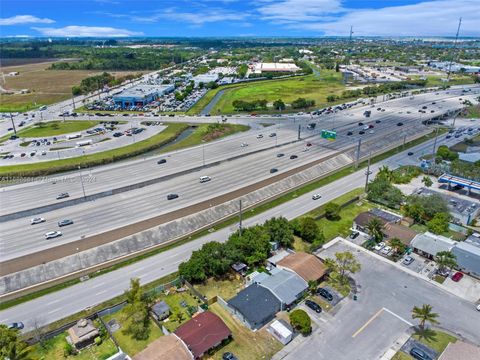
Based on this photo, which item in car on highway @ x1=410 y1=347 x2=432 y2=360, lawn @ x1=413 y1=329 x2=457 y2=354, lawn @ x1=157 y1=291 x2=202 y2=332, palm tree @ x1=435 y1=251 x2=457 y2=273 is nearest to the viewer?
car on highway @ x1=410 y1=347 x2=432 y2=360

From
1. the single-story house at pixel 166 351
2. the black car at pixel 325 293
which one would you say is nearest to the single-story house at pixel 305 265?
the black car at pixel 325 293

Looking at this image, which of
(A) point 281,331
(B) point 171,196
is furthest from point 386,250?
(B) point 171,196

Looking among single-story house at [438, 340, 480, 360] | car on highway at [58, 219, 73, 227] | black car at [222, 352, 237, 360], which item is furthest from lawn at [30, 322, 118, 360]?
single-story house at [438, 340, 480, 360]

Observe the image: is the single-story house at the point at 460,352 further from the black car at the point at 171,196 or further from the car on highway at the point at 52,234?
the car on highway at the point at 52,234

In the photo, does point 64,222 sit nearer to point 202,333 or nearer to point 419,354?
point 202,333

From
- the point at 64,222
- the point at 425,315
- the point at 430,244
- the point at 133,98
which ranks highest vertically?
the point at 133,98

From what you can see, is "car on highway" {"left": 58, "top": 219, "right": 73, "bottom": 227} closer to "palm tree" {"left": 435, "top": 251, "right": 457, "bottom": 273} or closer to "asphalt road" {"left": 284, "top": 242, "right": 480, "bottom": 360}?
"asphalt road" {"left": 284, "top": 242, "right": 480, "bottom": 360}
